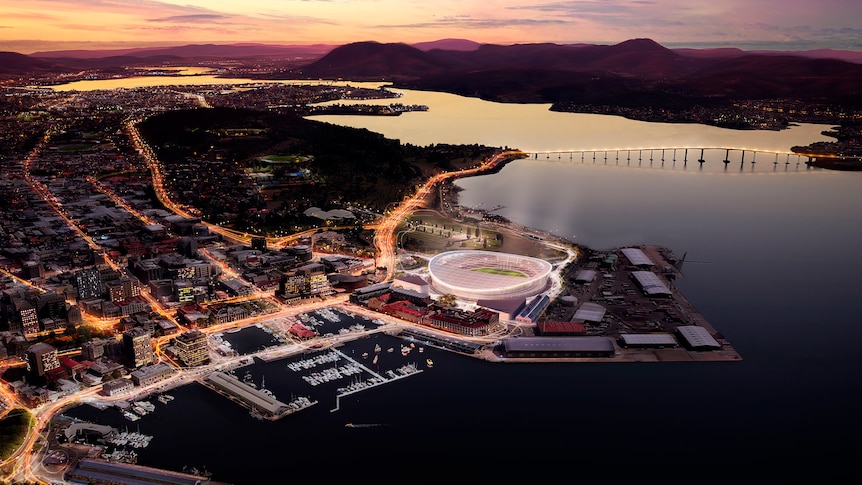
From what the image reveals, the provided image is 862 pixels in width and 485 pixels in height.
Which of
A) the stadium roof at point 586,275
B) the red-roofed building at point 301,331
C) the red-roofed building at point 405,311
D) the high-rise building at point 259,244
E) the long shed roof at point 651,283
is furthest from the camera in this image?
the high-rise building at point 259,244

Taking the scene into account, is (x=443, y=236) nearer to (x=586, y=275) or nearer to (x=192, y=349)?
(x=586, y=275)

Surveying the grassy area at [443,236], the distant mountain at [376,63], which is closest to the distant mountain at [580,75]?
the distant mountain at [376,63]

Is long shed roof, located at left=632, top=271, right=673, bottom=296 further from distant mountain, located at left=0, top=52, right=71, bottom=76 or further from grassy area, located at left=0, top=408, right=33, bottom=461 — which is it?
distant mountain, located at left=0, top=52, right=71, bottom=76

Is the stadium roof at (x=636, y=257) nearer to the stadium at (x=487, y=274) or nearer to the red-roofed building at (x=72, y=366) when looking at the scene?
the stadium at (x=487, y=274)

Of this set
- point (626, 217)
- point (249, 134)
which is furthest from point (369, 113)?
point (626, 217)

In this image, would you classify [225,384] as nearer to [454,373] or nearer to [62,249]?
[454,373]

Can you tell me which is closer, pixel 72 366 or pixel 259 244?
pixel 72 366

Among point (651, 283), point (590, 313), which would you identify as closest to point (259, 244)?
point (590, 313)
